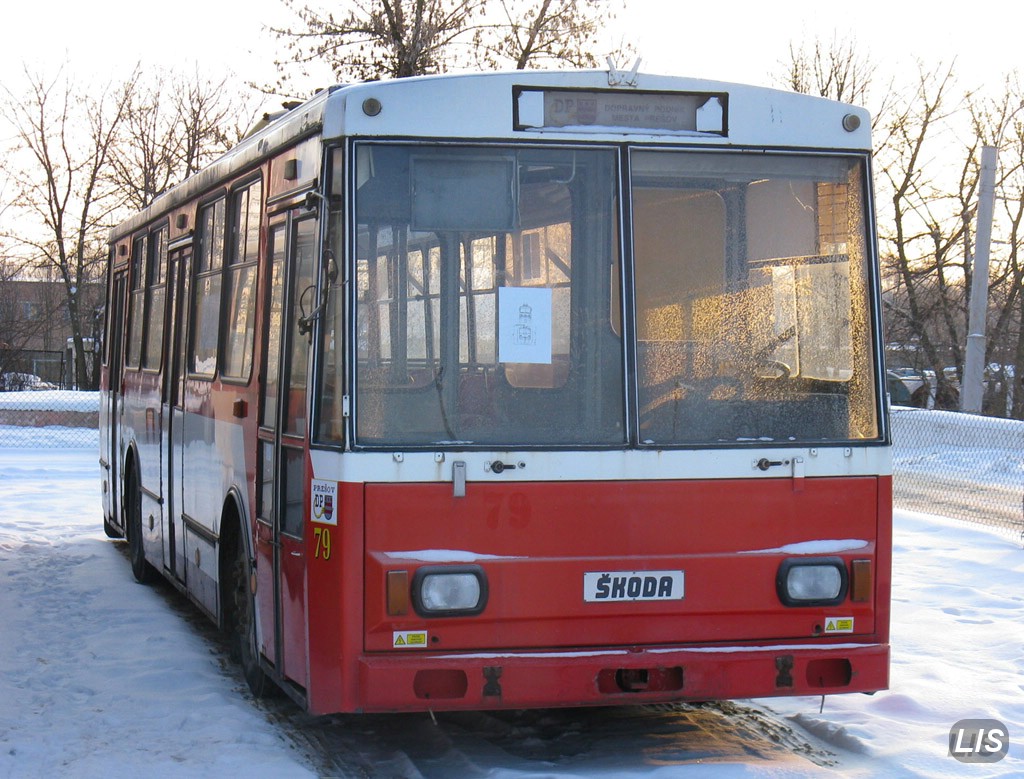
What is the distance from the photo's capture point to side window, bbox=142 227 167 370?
10.2 meters

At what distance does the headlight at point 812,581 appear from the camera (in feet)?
19.2

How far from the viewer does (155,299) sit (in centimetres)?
1060

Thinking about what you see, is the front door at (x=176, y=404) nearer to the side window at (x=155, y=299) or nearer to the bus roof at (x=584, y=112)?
the side window at (x=155, y=299)

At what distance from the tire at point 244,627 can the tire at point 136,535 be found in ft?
11.2

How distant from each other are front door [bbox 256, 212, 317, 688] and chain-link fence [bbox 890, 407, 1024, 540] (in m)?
10.4

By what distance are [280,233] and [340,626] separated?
2.04 metres

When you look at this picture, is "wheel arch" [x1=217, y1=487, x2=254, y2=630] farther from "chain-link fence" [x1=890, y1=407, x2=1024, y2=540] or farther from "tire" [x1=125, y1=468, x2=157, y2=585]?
"chain-link fence" [x1=890, y1=407, x2=1024, y2=540]

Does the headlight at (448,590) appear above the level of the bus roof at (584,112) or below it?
below

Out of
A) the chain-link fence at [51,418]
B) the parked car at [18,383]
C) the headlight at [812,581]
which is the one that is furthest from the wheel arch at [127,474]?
the parked car at [18,383]

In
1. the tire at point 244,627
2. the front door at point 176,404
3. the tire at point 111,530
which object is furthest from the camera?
the tire at point 111,530

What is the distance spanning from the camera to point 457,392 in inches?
221

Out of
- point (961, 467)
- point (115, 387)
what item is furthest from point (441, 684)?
point (961, 467)

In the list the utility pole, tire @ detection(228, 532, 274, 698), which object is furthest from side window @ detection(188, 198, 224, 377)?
the utility pole

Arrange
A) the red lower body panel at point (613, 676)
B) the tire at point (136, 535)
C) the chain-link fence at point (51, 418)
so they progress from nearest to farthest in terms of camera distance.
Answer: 1. the red lower body panel at point (613, 676)
2. the tire at point (136, 535)
3. the chain-link fence at point (51, 418)
